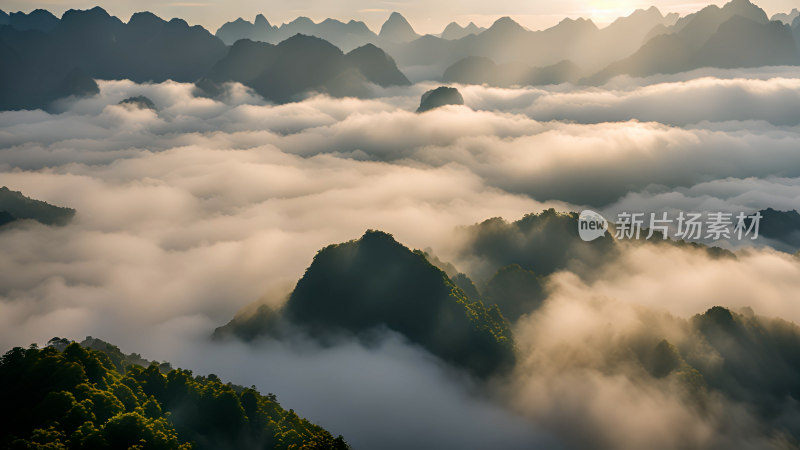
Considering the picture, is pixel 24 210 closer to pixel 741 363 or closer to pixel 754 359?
pixel 741 363

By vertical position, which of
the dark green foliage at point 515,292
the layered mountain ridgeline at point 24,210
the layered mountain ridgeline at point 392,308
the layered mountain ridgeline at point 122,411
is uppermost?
the layered mountain ridgeline at point 24,210

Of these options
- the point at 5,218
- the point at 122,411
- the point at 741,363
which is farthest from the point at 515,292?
the point at 5,218

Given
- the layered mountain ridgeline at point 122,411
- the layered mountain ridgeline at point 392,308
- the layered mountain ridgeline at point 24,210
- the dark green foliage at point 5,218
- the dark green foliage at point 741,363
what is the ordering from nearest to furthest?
1. the layered mountain ridgeline at point 122,411
2. the dark green foliage at point 741,363
3. the layered mountain ridgeline at point 392,308
4. the dark green foliage at point 5,218
5. the layered mountain ridgeline at point 24,210

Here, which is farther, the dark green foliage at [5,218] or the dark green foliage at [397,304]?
the dark green foliage at [5,218]

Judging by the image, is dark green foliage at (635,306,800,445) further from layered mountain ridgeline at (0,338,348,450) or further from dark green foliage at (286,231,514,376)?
layered mountain ridgeline at (0,338,348,450)

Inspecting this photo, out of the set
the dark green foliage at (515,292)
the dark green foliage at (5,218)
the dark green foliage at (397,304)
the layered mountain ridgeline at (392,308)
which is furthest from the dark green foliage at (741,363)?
the dark green foliage at (5,218)

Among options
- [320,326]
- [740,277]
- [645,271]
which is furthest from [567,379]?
[740,277]

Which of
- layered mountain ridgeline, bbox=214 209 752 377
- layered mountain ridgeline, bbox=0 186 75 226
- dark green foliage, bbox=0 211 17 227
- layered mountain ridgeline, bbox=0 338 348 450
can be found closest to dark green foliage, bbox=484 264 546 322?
layered mountain ridgeline, bbox=214 209 752 377

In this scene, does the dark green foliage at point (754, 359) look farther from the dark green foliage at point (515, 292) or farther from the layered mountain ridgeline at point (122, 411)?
the layered mountain ridgeline at point (122, 411)
